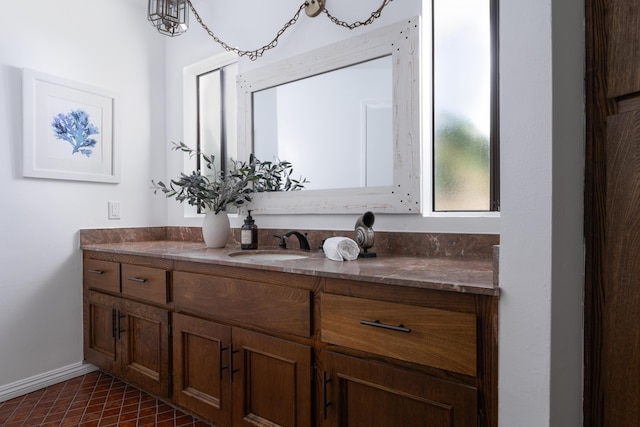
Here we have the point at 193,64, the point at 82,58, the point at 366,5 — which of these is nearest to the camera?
the point at 366,5

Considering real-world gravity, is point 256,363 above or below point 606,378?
below

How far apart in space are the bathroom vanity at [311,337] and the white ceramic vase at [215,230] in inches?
12.3

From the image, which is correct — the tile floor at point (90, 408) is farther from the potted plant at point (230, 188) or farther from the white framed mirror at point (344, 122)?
the white framed mirror at point (344, 122)

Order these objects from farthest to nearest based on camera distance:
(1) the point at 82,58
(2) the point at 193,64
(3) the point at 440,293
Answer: (2) the point at 193,64, (1) the point at 82,58, (3) the point at 440,293

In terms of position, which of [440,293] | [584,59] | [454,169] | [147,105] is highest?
[147,105]

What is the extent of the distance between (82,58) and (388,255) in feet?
7.21

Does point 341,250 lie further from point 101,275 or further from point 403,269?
point 101,275

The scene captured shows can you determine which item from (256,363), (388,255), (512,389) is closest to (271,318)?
(256,363)

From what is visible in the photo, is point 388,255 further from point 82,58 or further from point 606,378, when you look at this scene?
point 82,58

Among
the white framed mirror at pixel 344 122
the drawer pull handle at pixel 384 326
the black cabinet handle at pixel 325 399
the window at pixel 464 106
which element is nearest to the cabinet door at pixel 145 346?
the white framed mirror at pixel 344 122

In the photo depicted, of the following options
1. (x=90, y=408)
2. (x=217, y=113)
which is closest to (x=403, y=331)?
(x=90, y=408)

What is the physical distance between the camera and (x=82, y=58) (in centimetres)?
242

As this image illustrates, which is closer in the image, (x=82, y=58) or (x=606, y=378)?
(x=606, y=378)

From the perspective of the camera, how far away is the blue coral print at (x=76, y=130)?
2.30 m
